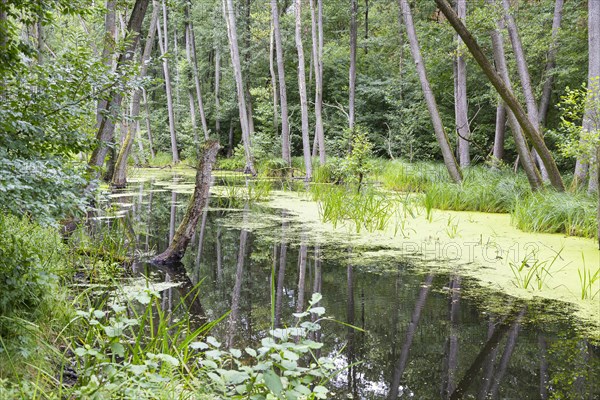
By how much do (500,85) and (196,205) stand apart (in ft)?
12.9

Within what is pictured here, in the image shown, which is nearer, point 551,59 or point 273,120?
point 551,59

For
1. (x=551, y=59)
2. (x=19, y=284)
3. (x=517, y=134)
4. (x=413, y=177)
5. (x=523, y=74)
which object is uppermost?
(x=551, y=59)

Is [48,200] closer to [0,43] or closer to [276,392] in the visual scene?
[0,43]

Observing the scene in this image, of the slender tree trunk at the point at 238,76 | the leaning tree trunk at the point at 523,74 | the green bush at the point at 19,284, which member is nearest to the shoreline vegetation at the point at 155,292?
the green bush at the point at 19,284

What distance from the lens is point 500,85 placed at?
18.6 feet

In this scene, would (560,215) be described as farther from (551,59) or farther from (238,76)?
(238,76)

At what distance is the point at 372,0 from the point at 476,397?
18.3 m

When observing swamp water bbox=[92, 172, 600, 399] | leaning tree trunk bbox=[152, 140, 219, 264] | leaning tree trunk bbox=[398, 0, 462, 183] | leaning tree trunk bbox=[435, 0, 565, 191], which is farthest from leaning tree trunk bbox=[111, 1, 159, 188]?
leaning tree trunk bbox=[435, 0, 565, 191]

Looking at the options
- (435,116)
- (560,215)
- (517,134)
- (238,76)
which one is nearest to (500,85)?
(517,134)

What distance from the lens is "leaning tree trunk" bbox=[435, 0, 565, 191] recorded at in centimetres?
520

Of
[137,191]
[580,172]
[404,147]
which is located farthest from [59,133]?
[404,147]

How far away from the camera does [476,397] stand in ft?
6.89

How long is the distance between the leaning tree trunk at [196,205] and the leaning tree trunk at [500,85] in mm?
2991

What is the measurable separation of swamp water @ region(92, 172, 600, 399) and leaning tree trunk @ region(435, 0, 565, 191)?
256cm
